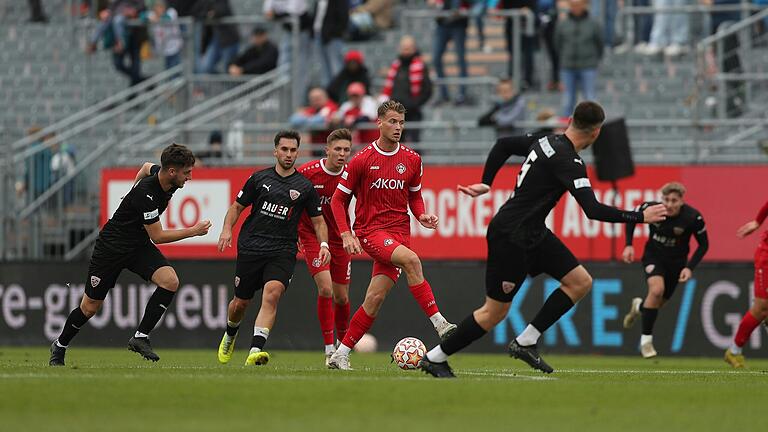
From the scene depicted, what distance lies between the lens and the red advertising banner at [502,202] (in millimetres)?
20984

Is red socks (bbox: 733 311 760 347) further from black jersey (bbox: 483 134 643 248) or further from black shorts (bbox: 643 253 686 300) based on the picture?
black jersey (bbox: 483 134 643 248)

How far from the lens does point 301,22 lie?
24938 millimetres

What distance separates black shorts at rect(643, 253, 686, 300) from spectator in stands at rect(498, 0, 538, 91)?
271 inches

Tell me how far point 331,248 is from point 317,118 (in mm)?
7591

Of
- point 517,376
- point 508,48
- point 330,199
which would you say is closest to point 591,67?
point 508,48

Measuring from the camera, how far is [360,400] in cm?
999

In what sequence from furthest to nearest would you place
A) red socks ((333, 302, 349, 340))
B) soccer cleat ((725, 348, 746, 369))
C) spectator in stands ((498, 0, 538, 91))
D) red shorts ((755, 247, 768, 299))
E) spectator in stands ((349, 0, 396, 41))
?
1. spectator in stands ((349, 0, 396, 41))
2. spectator in stands ((498, 0, 538, 91))
3. soccer cleat ((725, 348, 746, 369))
4. red shorts ((755, 247, 768, 299))
5. red socks ((333, 302, 349, 340))

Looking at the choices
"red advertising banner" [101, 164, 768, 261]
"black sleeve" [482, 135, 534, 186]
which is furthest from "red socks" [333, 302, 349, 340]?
"red advertising banner" [101, 164, 768, 261]

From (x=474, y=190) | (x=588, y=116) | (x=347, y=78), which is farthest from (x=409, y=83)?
(x=588, y=116)

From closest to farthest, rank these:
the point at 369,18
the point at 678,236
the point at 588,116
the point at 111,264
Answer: the point at 588,116, the point at 111,264, the point at 678,236, the point at 369,18

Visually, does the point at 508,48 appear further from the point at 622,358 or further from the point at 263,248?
the point at 263,248

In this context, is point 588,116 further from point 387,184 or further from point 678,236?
point 678,236

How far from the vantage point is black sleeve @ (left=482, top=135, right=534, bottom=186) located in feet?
40.9

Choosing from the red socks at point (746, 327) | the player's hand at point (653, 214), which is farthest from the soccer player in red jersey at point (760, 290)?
the player's hand at point (653, 214)
